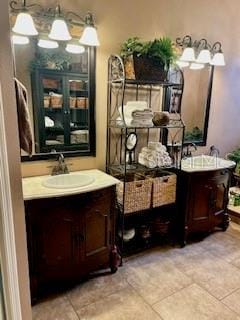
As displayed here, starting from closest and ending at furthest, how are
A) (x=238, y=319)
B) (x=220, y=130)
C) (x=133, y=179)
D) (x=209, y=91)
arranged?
(x=238, y=319), (x=133, y=179), (x=209, y=91), (x=220, y=130)

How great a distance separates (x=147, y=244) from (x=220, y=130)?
6.01 feet

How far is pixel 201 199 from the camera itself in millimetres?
2684

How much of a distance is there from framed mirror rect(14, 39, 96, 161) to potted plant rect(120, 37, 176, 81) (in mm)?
341

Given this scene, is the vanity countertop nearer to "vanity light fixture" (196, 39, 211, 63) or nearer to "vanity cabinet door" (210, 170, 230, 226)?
"vanity cabinet door" (210, 170, 230, 226)

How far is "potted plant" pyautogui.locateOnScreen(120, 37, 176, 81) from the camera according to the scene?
2.20 m

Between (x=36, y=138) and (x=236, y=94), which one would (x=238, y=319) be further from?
(x=236, y=94)

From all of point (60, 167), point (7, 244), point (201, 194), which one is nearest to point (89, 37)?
point (60, 167)

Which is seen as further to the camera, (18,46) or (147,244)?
(147,244)

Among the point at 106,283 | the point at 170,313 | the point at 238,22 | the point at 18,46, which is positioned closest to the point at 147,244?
the point at 106,283

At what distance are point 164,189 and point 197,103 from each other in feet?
4.03

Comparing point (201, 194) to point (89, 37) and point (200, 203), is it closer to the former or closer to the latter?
point (200, 203)

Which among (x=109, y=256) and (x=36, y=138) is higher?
(x=36, y=138)

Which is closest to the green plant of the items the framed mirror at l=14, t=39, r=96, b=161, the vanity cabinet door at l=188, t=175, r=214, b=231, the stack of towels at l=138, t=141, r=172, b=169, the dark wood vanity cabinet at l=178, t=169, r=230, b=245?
the framed mirror at l=14, t=39, r=96, b=161

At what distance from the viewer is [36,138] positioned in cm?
215
